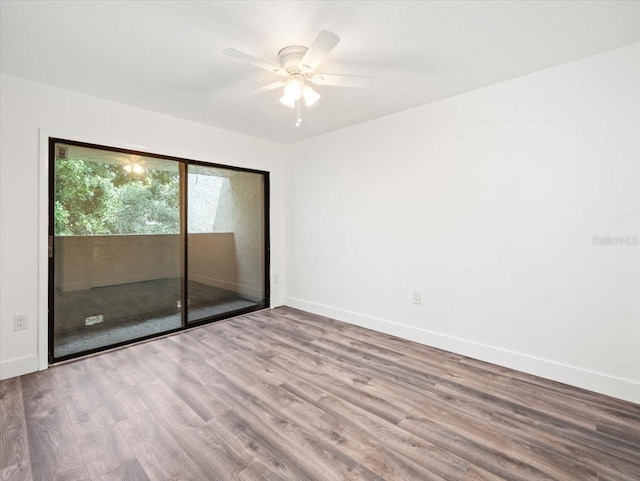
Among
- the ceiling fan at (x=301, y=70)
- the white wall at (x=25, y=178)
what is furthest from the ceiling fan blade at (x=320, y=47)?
the white wall at (x=25, y=178)

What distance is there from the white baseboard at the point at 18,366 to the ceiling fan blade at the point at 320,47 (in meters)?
3.27

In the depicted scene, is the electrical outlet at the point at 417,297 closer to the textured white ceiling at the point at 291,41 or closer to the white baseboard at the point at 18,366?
the textured white ceiling at the point at 291,41

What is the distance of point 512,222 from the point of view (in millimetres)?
2600

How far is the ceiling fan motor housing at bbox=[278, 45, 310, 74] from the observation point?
2057mm

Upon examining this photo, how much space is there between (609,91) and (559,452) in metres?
2.43

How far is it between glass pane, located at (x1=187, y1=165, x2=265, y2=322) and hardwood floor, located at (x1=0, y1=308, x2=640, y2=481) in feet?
3.55

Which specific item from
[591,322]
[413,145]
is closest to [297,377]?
[591,322]

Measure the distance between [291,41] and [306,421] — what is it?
2.49 m

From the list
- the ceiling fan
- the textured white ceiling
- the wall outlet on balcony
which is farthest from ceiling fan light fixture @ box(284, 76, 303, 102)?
the wall outlet on balcony

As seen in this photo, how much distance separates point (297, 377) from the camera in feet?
8.11

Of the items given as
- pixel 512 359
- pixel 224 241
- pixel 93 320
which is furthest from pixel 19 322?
pixel 512 359

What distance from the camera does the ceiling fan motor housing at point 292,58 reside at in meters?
2.06

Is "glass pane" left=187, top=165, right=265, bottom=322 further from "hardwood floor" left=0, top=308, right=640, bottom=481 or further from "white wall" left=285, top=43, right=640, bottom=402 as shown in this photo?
"white wall" left=285, top=43, right=640, bottom=402

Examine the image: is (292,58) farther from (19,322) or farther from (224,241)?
(19,322)
